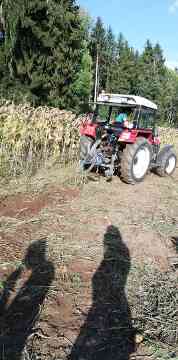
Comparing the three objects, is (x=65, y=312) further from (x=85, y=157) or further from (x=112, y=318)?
(x=85, y=157)

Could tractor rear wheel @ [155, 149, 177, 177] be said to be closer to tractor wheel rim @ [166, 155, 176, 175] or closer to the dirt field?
tractor wheel rim @ [166, 155, 176, 175]

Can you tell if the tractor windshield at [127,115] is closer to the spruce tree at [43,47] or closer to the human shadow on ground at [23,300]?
the human shadow on ground at [23,300]

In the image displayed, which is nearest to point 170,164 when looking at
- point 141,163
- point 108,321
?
point 141,163

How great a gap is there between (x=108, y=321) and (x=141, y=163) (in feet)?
19.3

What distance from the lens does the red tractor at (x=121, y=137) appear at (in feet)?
26.7

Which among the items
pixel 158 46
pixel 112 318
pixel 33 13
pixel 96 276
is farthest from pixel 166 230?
pixel 158 46

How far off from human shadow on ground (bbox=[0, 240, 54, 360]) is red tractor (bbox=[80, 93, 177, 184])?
160 inches

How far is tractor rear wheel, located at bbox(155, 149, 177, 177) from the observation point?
944 centimetres

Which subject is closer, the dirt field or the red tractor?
the dirt field

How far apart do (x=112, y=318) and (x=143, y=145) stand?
5623 millimetres

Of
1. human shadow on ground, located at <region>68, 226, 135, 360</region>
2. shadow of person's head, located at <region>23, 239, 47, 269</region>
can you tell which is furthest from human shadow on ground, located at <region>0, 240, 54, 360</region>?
human shadow on ground, located at <region>68, 226, 135, 360</region>

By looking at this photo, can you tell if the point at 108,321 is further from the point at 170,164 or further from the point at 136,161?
the point at 170,164

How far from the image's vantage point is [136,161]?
28.1 feet

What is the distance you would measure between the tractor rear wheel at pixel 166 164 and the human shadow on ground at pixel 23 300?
5660 millimetres
